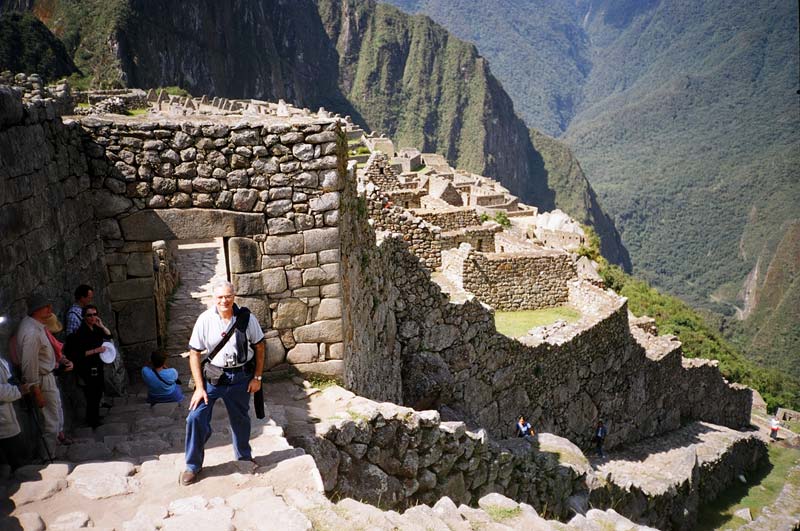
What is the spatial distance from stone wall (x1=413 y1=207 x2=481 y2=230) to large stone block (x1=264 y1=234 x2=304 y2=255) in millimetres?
10270

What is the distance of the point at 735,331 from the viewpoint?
295ft

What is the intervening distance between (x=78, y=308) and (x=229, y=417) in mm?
1921

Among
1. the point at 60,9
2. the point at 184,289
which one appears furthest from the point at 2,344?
the point at 60,9

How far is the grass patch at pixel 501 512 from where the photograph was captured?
603 centimetres

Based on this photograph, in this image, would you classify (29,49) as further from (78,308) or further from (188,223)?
(78,308)

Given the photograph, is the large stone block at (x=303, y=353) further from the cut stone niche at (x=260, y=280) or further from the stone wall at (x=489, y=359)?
the stone wall at (x=489, y=359)

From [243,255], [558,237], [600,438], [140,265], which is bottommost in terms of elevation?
[600,438]

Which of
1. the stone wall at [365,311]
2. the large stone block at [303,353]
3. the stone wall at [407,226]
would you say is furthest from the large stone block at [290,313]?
the stone wall at [407,226]

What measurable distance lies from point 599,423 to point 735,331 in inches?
3414

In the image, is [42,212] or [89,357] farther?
[89,357]

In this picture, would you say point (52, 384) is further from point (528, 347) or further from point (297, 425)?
point (528, 347)

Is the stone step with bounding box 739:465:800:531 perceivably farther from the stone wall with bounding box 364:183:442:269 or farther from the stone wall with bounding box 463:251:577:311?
the stone wall with bounding box 364:183:442:269

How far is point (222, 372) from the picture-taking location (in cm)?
466

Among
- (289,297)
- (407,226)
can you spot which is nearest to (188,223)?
(289,297)
